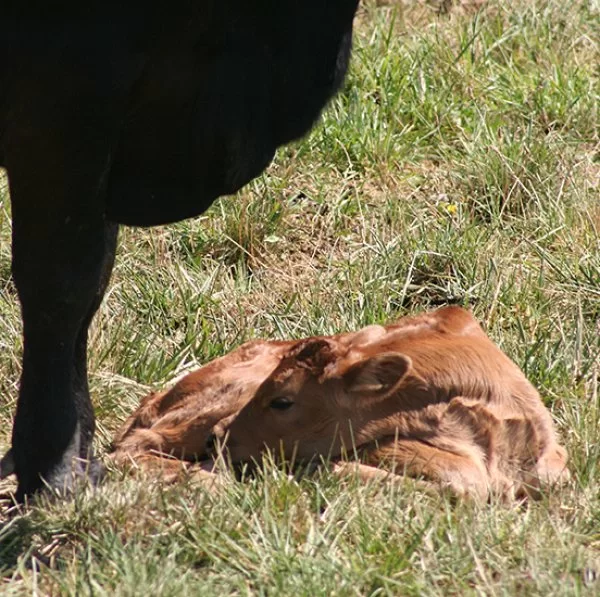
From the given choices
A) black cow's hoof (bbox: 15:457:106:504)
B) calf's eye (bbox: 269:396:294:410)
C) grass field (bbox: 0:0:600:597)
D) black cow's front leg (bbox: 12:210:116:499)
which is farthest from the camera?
calf's eye (bbox: 269:396:294:410)

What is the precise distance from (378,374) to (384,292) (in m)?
1.69

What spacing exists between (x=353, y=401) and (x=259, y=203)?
2.42 m

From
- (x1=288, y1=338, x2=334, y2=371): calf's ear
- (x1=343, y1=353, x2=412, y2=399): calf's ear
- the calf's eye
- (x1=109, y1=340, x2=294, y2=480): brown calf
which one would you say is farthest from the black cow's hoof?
(x1=343, y1=353, x2=412, y2=399): calf's ear

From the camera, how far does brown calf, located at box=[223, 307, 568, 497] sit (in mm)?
5000

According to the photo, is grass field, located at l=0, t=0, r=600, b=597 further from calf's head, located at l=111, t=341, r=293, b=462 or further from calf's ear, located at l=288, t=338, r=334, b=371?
calf's ear, located at l=288, t=338, r=334, b=371

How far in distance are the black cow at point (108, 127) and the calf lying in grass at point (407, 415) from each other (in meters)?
0.66

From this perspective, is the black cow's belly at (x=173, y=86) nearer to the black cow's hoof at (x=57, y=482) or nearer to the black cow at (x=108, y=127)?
the black cow at (x=108, y=127)

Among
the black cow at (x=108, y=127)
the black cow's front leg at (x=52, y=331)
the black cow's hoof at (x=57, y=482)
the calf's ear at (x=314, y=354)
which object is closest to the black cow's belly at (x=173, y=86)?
the black cow at (x=108, y=127)

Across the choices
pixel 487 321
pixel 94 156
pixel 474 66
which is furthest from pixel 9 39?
pixel 474 66

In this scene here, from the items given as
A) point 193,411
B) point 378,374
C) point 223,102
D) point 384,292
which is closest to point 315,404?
point 378,374

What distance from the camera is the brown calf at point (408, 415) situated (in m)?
5.00

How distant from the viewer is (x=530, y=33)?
874cm

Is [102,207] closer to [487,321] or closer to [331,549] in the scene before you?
[331,549]

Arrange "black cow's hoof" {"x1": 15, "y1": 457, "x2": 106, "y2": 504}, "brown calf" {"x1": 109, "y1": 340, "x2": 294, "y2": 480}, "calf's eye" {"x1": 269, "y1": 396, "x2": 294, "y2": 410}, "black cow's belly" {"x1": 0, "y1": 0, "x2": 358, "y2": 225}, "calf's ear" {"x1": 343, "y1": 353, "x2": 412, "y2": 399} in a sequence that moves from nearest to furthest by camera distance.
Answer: "black cow's belly" {"x1": 0, "y1": 0, "x2": 358, "y2": 225} → "black cow's hoof" {"x1": 15, "y1": 457, "x2": 106, "y2": 504} → "calf's ear" {"x1": 343, "y1": 353, "x2": 412, "y2": 399} → "calf's eye" {"x1": 269, "y1": 396, "x2": 294, "y2": 410} → "brown calf" {"x1": 109, "y1": 340, "x2": 294, "y2": 480}
